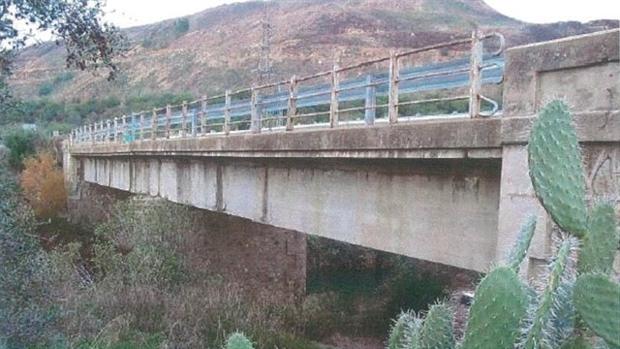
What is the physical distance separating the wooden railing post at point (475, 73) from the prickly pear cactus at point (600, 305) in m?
4.13

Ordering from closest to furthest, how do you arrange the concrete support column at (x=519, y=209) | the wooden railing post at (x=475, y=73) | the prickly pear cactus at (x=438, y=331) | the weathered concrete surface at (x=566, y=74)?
the prickly pear cactus at (x=438, y=331) < the weathered concrete surface at (x=566, y=74) < the concrete support column at (x=519, y=209) < the wooden railing post at (x=475, y=73)

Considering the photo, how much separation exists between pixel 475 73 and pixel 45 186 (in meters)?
35.1

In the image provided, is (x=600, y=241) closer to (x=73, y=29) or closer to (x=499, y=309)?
Answer: (x=499, y=309)

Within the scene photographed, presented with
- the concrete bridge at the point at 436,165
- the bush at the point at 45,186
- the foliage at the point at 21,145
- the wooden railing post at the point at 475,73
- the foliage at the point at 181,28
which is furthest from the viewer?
the foliage at the point at 181,28

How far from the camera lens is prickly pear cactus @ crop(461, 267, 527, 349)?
2811 mm

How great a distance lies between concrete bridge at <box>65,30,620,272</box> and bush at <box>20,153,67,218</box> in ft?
84.2

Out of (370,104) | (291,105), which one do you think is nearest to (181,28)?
(291,105)

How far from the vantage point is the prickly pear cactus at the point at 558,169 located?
3.26 m

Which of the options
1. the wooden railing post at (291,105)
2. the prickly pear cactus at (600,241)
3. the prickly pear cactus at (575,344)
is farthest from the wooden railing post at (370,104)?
the prickly pear cactus at (575,344)

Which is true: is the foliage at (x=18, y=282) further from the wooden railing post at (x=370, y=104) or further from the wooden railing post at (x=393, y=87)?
the wooden railing post at (x=393, y=87)

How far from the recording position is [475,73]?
681cm

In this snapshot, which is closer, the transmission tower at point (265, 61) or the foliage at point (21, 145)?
the foliage at point (21, 145)

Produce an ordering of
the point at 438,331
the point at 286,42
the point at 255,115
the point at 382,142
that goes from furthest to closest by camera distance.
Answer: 1. the point at 286,42
2. the point at 255,115
3. the point at 382,142
4. the point at 438,331

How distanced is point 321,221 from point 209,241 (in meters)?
11.5
